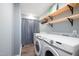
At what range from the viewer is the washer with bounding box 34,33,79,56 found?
2.66ft

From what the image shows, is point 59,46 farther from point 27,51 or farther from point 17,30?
point 17,30

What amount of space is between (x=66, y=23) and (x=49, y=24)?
222 mm

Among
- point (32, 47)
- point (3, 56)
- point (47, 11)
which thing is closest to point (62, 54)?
point (32, 47)

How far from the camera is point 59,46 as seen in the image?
3.03 feet

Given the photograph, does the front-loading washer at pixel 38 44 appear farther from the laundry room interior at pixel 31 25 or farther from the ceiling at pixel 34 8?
the ceiling at pixel 34 8

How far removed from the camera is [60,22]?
127cm

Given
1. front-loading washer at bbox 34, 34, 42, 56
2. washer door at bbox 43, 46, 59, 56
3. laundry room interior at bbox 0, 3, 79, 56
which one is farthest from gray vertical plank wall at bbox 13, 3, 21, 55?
washer door at bbox 43, 46, 59, 56

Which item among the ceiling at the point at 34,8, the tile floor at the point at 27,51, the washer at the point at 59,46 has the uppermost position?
the ceiling at the point at 34,8

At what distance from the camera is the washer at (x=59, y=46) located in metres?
0.81

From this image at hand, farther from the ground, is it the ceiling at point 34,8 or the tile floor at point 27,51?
the ceiling at point 34,8

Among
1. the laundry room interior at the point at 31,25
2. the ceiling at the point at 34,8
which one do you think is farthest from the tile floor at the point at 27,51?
the ceiling at the point at 34,8

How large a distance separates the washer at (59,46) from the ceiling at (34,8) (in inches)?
11.6

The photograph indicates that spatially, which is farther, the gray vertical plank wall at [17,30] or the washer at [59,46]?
the gray vertical plank wall at [17,30]

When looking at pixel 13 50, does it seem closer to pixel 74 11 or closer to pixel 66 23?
pixel 66 23
